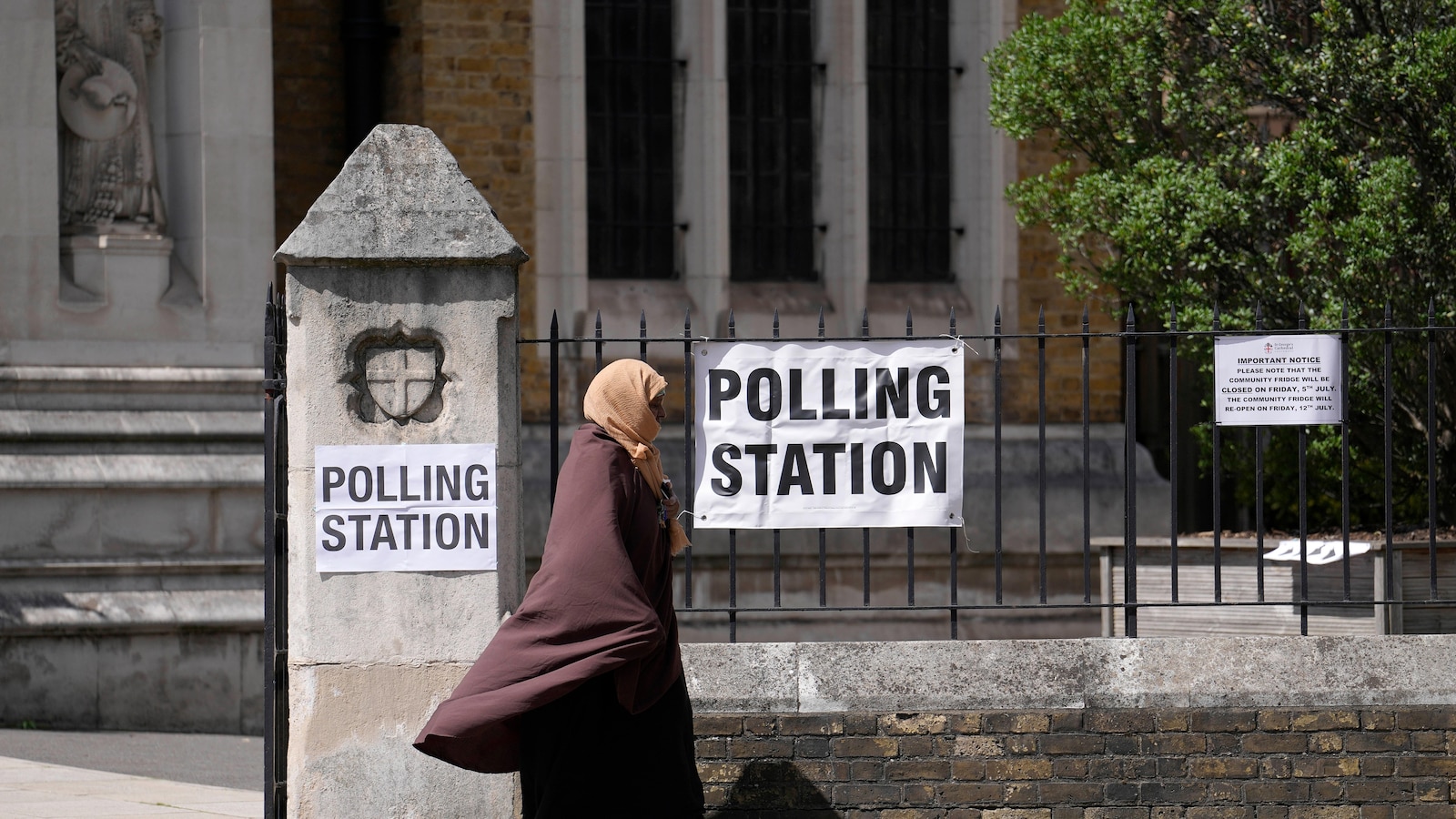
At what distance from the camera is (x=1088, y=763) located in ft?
19.8

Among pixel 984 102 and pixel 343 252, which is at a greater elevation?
pixel 984 102

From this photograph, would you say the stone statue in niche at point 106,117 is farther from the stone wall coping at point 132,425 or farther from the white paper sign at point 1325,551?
the white paper sign at point 1325,551

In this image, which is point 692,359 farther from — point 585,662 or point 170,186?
point 170,186

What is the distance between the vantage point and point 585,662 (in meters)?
4.73

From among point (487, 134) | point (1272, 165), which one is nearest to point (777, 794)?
point (1272, 165)

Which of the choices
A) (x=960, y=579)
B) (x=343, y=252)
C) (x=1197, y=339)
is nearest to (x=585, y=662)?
(x=343, y=252)

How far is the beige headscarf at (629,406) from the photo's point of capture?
4.89 m

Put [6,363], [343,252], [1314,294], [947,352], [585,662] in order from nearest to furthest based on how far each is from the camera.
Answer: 1. [585,662]
2. [343,252]
3. [947,352]
4. [1314,294]
5. [6,363]

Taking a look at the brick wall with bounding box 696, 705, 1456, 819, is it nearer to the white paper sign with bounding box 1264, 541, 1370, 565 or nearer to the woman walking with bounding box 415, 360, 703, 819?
the woman walking with bounding box 415, 360, 703, 819

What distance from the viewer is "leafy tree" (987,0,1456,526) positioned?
28.5ft

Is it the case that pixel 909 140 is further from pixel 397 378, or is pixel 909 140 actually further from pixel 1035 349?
pixel 397 378

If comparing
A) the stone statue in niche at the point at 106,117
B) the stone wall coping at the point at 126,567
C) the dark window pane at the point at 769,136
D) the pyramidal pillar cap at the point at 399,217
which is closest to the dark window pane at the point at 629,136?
the dark window pane at the point at 769,136

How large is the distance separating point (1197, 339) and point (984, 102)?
3.39 m

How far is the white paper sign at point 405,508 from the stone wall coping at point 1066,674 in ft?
2.76
